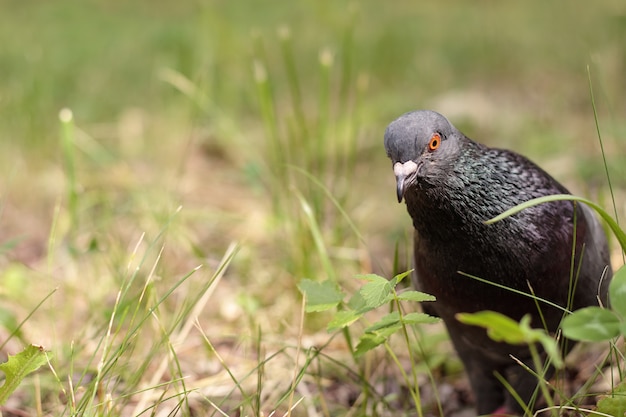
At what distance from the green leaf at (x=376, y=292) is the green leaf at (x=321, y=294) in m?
0.26

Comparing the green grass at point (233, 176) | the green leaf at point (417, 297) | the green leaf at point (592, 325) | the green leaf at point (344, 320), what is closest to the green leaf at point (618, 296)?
the green leaf at point (592, 325)

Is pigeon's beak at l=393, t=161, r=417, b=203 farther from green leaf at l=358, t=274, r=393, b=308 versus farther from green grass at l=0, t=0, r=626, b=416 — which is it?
green grass at l=0, t=0, r=626, b=416

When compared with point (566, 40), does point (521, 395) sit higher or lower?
lower

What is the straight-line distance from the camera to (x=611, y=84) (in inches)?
270

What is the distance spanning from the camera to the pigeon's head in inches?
101

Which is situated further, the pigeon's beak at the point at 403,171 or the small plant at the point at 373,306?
the pigeon's beak at the point at 403,171

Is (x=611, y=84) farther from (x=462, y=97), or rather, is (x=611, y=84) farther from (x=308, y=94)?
(x=308, y=94)

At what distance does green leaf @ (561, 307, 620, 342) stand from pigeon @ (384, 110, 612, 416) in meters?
0.63

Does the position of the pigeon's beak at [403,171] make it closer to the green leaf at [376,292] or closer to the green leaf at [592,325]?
the green leaf at [376,292]

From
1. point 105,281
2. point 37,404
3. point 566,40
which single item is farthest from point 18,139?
point 566,40

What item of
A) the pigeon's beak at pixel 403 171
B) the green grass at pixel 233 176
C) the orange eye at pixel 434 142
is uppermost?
the orange eye at pixel 434 142

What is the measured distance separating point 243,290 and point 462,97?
13.1 feet

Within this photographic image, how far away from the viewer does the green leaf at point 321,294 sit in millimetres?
2512

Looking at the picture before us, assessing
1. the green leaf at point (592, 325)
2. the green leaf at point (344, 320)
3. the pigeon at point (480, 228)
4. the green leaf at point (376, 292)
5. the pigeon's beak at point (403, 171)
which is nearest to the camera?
the green leaf at point (592, 325)
